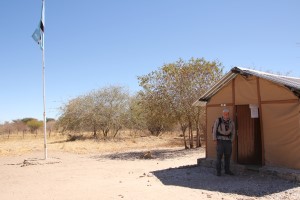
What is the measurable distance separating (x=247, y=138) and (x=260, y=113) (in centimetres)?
131

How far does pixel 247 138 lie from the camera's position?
421 inches

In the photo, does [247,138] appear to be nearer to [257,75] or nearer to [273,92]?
[273,92]

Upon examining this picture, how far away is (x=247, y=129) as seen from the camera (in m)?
10.7

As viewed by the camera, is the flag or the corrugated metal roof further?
the flag

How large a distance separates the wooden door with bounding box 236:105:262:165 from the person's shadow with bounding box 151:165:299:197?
105 centimetres

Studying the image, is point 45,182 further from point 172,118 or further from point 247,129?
point 172,118

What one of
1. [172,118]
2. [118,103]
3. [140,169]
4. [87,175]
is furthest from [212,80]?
[118,103]

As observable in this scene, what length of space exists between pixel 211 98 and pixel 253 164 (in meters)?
2.60

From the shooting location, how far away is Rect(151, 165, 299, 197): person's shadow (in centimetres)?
780

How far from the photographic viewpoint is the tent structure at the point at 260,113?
29.0 feet

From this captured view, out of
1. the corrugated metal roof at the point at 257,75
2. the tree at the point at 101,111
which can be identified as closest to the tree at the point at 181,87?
the corrugated metal roof at the point at 257,75

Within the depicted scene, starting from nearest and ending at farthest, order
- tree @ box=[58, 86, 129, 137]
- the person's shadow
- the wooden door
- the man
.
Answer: the person's shadow → the man → the wooden door → tree @ box=[58, 86, 129, 137]

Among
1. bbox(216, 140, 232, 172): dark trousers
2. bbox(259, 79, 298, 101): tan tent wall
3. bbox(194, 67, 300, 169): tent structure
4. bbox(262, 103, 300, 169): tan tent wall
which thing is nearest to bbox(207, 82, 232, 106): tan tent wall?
bbox(194, 67, 300, 169): tent structure

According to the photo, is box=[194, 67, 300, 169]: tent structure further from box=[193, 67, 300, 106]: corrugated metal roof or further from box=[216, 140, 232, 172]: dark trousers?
box=[216, 140, 232, 172]: dark trousers
